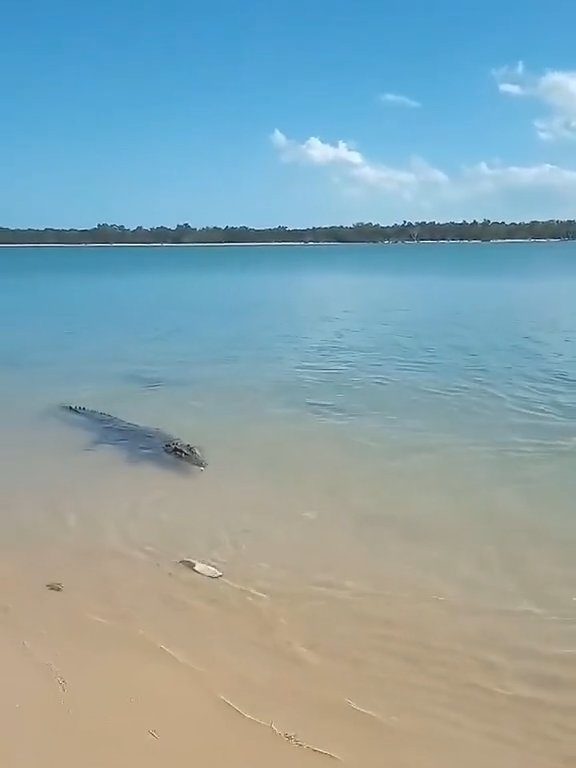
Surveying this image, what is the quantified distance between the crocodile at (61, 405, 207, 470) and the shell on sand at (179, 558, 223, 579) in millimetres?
2787

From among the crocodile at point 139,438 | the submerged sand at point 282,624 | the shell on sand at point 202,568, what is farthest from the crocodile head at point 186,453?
the shell on sand at point 202,568

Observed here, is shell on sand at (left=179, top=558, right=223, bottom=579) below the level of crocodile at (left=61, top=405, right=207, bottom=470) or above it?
below

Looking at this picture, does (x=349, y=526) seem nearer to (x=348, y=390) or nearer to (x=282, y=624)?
(x=282, y=624)

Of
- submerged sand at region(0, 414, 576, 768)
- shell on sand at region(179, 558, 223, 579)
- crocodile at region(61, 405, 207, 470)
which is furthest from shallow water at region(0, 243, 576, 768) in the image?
crocodile at region(61, 405, 207, 470)

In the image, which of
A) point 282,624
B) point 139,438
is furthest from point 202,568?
point 139,438

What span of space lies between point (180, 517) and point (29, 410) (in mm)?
6339

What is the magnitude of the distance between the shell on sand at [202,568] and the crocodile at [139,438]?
279 centimetres

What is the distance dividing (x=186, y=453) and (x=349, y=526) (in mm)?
2985


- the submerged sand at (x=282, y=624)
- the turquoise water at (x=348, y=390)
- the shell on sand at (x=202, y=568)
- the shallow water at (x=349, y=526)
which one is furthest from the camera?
the turquoise water at (x=348, y=390)

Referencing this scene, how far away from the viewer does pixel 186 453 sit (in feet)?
31.8

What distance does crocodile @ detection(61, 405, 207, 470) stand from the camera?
32.0 feet

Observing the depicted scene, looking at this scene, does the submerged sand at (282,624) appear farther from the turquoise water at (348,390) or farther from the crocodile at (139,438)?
the crocodile at (139,438)

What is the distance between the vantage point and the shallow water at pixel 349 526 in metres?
4.67

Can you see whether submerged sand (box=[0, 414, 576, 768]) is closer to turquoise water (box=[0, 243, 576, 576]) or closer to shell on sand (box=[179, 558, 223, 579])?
shell on sand (box=[179, 558, 223, 579])
